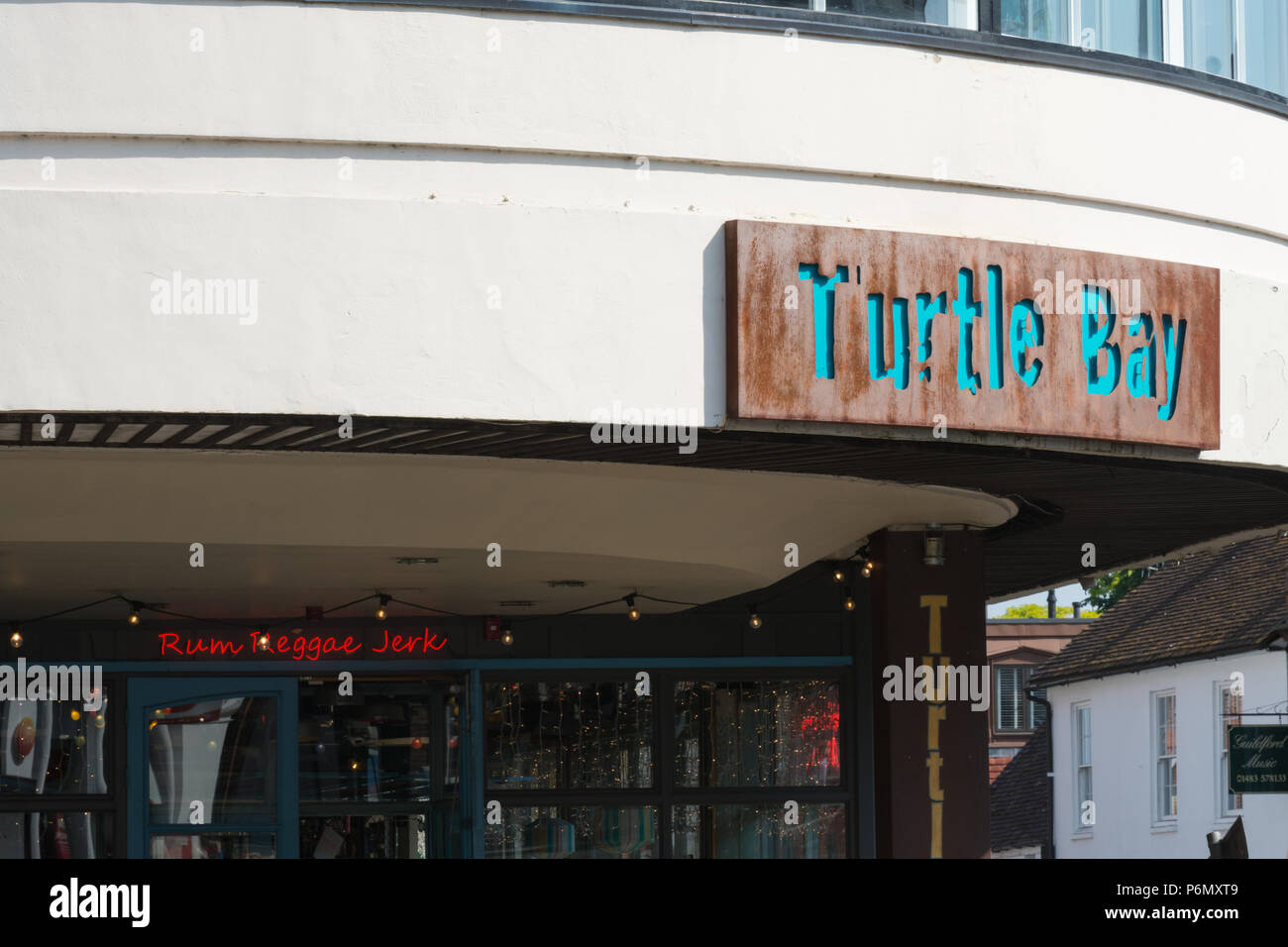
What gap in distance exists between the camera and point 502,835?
52.2 ft

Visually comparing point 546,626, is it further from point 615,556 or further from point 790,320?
point 790,320

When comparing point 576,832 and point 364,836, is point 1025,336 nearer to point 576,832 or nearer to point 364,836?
point 576,832

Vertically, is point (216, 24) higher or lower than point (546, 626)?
higher

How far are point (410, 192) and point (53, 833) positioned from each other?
908 centimetres

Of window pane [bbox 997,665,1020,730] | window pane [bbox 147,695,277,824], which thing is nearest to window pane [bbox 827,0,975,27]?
window pane [bbox 147,695,277,824]

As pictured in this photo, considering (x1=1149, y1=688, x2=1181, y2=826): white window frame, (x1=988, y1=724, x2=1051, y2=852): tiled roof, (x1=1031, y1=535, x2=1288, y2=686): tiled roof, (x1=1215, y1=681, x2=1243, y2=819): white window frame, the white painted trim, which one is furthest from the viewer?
(x1=988, y1=724, x2=1051, y2=852): tiled roof

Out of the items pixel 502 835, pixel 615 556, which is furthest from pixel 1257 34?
pixel 502 835

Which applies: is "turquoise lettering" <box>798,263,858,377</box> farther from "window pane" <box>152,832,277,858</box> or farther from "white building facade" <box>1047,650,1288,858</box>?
"white building facade" <box>1047,650,1288,858</box>

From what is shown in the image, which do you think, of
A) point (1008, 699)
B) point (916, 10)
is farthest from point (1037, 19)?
point (1008, 699)

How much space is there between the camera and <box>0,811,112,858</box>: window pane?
15328 mm

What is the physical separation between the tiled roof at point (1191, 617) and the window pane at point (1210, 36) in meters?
15.4

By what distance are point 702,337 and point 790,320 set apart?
0.43 m

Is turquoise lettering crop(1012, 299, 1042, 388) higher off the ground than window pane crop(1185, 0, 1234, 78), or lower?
lower

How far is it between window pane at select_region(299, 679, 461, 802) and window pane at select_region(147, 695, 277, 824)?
37 centimetres
